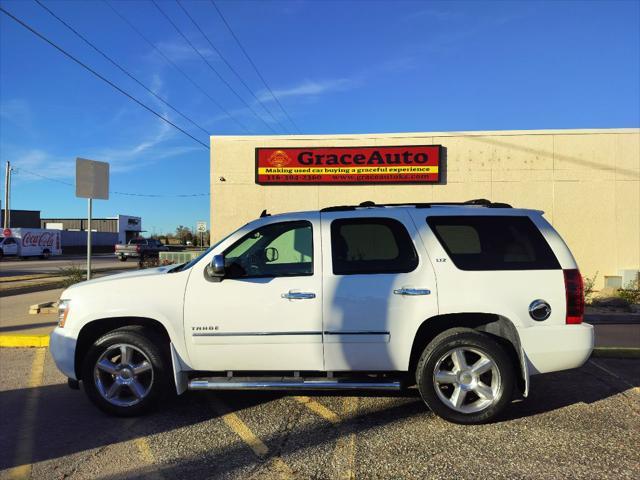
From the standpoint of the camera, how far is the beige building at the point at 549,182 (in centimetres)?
1295

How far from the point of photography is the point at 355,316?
4.23 meters

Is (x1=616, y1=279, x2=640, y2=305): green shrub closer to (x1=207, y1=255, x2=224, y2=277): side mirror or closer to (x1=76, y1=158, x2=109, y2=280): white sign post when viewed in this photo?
(x1=207, y1=255, x2=224, y2=277): side mirror

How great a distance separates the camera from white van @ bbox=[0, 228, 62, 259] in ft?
129

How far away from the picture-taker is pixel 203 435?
408cm

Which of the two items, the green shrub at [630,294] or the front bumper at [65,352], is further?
the green shrub at [630,294]

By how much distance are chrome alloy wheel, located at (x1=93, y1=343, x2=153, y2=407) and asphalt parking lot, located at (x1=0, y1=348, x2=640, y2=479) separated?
9.2 inches

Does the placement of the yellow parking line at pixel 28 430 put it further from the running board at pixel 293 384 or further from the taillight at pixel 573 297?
the taillight at pixel 573 297

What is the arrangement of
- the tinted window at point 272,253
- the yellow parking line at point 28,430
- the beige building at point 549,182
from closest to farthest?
the yellow parking line at point 28,430
the tinted window at point 272,253
the beige building at point 549,182

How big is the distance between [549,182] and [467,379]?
1054 cm

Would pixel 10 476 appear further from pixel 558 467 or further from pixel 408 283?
pixel 558 467

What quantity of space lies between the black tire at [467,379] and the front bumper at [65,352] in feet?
10.4

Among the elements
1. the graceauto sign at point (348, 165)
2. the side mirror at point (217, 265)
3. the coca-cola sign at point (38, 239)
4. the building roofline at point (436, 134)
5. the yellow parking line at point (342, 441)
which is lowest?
the yellow parking line at point (342, 441)

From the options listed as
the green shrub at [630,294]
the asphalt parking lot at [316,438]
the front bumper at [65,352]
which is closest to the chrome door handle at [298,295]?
the asphalt parking lot at [316,438]

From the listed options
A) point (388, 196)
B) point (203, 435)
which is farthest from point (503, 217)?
point (388, 196)
